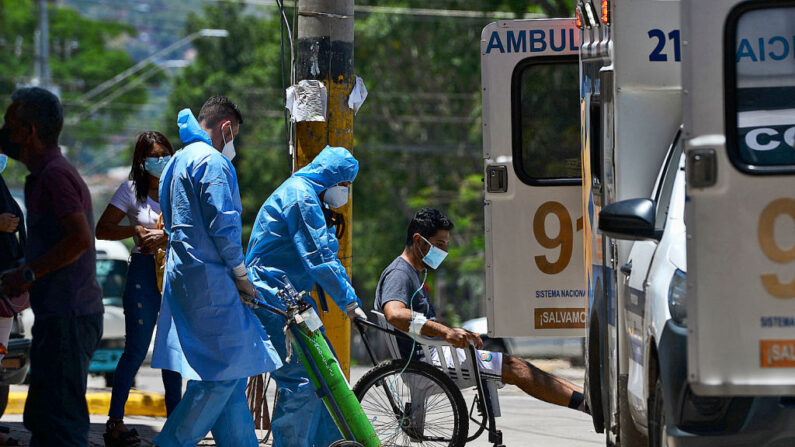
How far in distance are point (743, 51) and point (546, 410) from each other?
5458 mm

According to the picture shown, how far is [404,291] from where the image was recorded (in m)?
7.06

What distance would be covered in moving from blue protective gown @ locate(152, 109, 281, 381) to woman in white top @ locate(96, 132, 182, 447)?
1.10 meters

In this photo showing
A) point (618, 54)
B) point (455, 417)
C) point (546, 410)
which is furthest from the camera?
point (546, 410)

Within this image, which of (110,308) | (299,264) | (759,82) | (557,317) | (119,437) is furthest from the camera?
(110,308)

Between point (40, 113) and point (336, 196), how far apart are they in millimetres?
1768

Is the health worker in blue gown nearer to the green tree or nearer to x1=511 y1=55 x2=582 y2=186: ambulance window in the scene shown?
x1=511 y1=55 x2=582 y2=186: ambulance window

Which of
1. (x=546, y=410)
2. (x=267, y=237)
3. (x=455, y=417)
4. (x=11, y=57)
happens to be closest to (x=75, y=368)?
(x=267, y=237)

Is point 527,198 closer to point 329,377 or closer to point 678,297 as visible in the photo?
point 329,377

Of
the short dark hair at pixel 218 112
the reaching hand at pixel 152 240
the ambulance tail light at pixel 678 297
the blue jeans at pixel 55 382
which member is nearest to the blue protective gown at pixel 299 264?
the short dark hair at pixel 218 112

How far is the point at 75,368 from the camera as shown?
5.17 metres

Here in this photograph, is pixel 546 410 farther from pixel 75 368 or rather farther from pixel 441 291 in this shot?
pixel 441 291

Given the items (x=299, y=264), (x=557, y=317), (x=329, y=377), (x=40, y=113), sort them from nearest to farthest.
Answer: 1. (x=40, y=113)
2. (x=329, y=377)
3. (x=299, y=264)
4. (x=557, y=317)

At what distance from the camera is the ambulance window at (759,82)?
167 inches

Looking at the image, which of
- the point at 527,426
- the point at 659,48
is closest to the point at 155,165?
the point at 659,48
